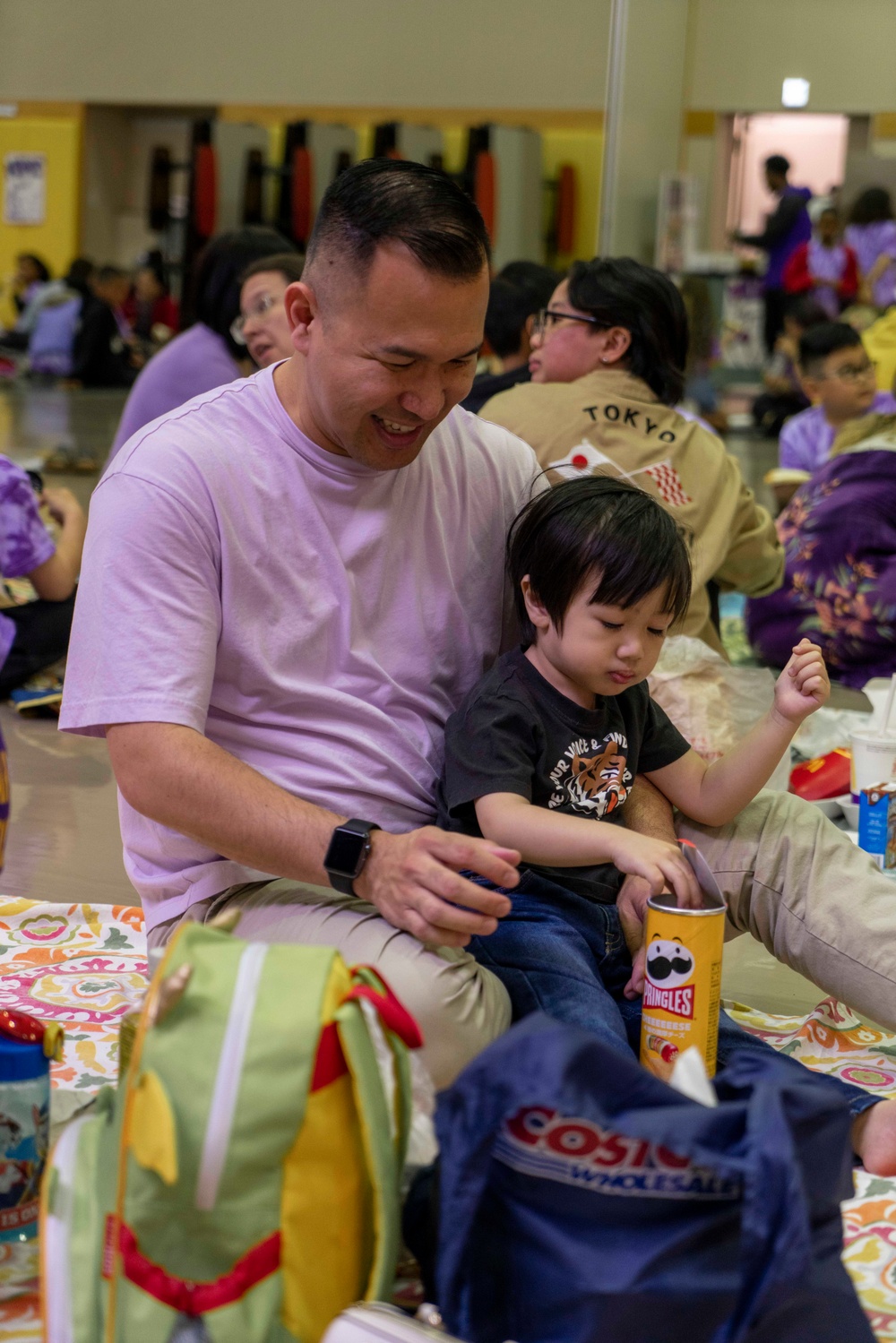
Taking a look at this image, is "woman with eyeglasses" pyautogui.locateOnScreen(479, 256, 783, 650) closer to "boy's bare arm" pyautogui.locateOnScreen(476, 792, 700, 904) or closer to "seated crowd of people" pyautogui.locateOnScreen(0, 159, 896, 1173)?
"seated crowd of people" pyautogui.locateOnScreen(0, 159, 896, 1173)

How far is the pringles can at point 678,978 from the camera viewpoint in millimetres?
1644

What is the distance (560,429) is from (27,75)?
233 inches

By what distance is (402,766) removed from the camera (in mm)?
1854

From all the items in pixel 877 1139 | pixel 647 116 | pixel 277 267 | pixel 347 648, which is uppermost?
pixel 647 116

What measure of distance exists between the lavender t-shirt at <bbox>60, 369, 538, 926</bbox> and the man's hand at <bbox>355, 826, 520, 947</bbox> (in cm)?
29

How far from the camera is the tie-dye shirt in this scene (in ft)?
12.0

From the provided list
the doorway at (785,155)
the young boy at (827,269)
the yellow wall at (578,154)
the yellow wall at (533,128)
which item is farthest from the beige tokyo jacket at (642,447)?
the doorway at (785,155)

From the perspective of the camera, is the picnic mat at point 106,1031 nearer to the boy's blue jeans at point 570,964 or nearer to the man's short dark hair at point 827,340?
the boy's blue jeans at point 570,964

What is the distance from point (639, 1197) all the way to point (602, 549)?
0.87 metres

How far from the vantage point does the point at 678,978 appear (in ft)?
5.43

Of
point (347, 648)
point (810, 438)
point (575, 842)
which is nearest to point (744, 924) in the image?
point (575, 842)

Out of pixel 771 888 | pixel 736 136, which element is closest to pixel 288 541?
pixel 771 888

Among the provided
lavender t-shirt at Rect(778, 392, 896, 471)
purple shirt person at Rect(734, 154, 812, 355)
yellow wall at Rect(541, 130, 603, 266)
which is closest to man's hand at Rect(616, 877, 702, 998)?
lavender t-shirt at Rect(778, 392, 896, 471)

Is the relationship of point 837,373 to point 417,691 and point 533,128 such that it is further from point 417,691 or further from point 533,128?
point 533,128
